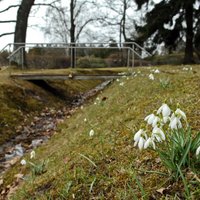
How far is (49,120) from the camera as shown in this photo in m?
11.4

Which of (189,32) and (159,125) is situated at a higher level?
(189,32)

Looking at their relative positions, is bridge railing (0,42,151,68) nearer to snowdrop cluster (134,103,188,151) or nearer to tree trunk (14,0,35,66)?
tree trunk (14,0,35,66)

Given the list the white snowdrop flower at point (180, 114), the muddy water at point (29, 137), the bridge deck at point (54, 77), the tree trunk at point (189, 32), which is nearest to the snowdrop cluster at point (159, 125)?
the white snowdrop flower at point (180, 114)

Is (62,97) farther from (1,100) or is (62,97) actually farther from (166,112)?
(166,112)

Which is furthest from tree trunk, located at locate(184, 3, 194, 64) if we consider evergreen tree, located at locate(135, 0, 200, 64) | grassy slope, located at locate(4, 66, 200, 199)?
grassy slope, located at locate(4, 66, 200, 199)

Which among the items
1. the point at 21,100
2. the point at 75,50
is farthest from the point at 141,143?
the point at 75,50

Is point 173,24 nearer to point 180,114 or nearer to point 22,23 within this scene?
point 22,23

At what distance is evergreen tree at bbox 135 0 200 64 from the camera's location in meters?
23.7

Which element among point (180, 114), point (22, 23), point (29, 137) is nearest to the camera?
point (180, 114)

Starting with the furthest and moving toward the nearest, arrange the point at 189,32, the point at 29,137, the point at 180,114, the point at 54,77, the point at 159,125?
the point at 189,32, the point at 54,77, the point at 29,137, the point at 159,125, the point at 180,114

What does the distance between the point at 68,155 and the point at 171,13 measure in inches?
789

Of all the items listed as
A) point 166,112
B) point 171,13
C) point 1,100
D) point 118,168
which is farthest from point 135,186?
point 171,13

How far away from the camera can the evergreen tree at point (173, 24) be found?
23.7m

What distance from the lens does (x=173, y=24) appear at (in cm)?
2417
